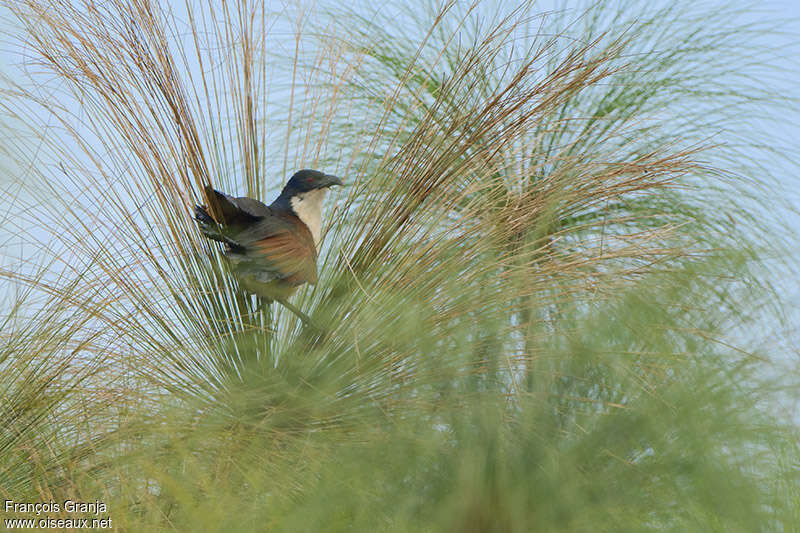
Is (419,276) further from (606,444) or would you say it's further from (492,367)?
(606,444)

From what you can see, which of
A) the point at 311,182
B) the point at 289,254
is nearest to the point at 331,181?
the point at 311,182

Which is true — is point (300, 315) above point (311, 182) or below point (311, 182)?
below

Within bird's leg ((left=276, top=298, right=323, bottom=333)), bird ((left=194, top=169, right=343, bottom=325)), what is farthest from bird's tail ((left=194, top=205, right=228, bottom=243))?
bird's leg ((left=276, top=298, right=323, bottom=333))

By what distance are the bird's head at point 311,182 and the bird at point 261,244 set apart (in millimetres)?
68

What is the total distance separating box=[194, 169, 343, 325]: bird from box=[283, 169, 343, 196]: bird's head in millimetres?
68

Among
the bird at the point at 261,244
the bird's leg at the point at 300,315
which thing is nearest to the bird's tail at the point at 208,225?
the bird at the point at 261,244

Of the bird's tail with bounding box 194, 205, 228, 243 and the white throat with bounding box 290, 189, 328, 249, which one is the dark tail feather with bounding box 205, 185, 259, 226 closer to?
the bird's tail with bounding box 194, 205, 228, 243

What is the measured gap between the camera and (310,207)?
138 cm

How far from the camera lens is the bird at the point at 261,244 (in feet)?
4.01

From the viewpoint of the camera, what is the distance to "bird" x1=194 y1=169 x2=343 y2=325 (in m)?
1.22

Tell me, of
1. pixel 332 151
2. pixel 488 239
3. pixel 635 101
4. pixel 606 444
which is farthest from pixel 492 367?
pixel 635 101

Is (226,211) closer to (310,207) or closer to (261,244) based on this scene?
(261,244)

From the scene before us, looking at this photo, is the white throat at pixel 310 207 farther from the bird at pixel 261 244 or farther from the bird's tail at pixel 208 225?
the bird's tail at pixel 208 225

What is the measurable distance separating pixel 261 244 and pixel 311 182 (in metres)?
0.19
